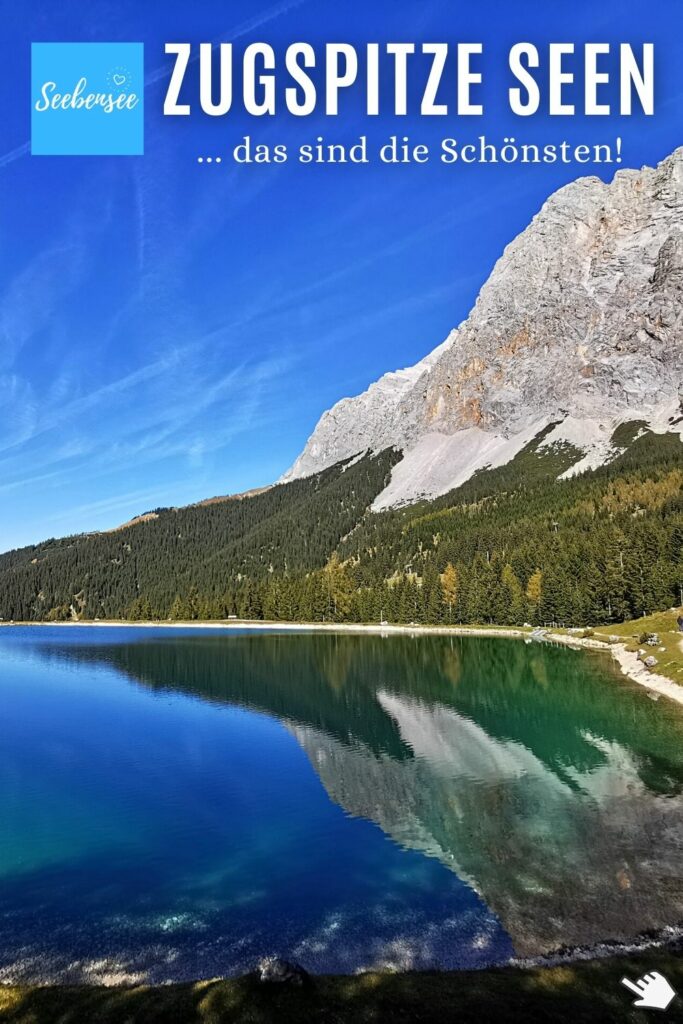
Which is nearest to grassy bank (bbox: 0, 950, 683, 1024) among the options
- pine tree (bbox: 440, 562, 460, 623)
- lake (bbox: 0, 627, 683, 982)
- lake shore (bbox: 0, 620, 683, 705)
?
lake (bbox: 0, 627, 683, 982)

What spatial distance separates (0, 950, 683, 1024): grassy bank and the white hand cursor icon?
18cm

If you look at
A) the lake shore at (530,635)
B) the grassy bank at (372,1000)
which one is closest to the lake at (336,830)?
the grassy bank at (372,1000)

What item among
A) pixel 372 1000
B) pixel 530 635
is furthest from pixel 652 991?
pixel 530 635

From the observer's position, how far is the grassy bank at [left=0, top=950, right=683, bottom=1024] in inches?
510

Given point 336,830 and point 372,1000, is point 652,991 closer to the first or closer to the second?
point 372,1000

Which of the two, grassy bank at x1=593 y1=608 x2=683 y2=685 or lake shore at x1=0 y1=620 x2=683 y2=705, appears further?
grassy bank at x1=593 y1=608 x2=683 y2=685

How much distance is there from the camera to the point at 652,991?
14109mm

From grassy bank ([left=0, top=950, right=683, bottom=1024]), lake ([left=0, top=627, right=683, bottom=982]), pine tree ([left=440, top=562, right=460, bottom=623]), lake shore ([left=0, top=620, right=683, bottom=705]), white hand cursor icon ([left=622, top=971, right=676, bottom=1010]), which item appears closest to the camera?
grassy bank ([left=0, top=950, right=683, bottom=1024])

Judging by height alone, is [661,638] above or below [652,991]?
below

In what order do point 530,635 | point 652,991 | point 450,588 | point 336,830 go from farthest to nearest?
point 450,588 < point 530,635 < point 336,830 < point 652,991

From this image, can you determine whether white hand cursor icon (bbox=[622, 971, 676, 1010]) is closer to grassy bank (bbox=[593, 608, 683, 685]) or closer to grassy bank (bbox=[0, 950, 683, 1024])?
grassy bank (bbox=[0, 950, 683, 1024])

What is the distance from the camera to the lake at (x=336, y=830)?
1870cm

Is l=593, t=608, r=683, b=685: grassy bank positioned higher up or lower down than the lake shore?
higher up

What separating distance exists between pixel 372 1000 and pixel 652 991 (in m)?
6.49
